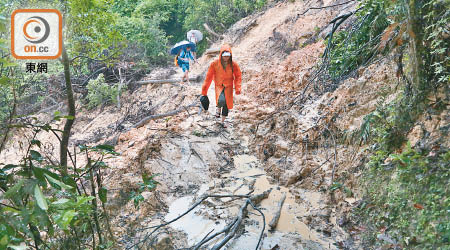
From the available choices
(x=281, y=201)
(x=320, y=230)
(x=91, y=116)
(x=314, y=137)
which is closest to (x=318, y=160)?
(x=314, y=137)

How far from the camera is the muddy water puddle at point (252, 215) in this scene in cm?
266

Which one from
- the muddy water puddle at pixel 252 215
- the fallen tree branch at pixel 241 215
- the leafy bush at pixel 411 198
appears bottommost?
the muddy water puddle at pixel 252 215

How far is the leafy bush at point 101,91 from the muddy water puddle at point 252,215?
7064 millimetres

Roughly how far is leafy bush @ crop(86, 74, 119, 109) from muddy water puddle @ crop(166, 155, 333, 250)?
23.2 feet

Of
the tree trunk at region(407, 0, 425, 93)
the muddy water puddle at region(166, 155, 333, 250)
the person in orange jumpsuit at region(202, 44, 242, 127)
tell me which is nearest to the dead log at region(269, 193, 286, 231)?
the muddy water puddle at region(166, 155, 333, 250)

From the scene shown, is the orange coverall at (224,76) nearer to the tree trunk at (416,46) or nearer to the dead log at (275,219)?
the dead log at (275,219)

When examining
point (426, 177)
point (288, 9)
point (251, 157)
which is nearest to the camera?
point (426, 177)

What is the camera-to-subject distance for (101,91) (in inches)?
385

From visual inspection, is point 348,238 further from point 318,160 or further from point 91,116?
point 91,116

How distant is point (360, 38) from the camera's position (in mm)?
3836

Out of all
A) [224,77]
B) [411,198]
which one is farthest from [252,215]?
[224,77]

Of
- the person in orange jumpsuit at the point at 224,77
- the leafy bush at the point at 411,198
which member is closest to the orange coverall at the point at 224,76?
the person in orange jumpsuit at the point at 224,77

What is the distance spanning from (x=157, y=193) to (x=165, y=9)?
15.1 metres

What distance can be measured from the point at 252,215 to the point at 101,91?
27.1 ft
